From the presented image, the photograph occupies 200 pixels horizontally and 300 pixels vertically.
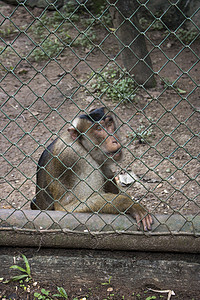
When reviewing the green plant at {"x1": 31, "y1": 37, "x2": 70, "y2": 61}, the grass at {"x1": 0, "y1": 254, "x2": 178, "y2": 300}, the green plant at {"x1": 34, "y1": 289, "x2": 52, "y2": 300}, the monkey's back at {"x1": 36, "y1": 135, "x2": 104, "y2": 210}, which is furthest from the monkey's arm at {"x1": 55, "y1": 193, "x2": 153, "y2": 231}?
the green plant at {"x1": 31, "y1": 37, "x2": 70, "y2": 61}

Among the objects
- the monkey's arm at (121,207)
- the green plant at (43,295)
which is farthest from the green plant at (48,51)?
the green plant at (43,295)

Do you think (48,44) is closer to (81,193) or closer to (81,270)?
(81,193)

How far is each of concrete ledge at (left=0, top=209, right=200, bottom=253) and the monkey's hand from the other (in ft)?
0.15

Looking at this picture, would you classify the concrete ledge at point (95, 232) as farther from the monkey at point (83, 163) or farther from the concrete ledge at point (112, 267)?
the monkey at point (83, 163)

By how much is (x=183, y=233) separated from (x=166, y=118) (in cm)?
336

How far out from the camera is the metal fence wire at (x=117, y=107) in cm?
329

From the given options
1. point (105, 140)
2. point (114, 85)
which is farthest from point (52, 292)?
point (114, 85)

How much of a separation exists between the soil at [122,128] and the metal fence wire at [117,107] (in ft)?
0.05

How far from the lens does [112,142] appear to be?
3.85 m

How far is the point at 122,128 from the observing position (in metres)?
6.12

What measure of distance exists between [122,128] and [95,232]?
2982 millimetres

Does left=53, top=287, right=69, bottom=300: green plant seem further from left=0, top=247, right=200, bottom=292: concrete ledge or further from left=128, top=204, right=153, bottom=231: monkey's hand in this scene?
left=128, top=204, right=153, bottom=231: monkey's hand

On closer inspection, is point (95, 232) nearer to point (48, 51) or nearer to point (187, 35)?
point (48, 51)

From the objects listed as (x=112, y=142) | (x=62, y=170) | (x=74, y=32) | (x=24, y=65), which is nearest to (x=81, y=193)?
(x=62, y=170)
